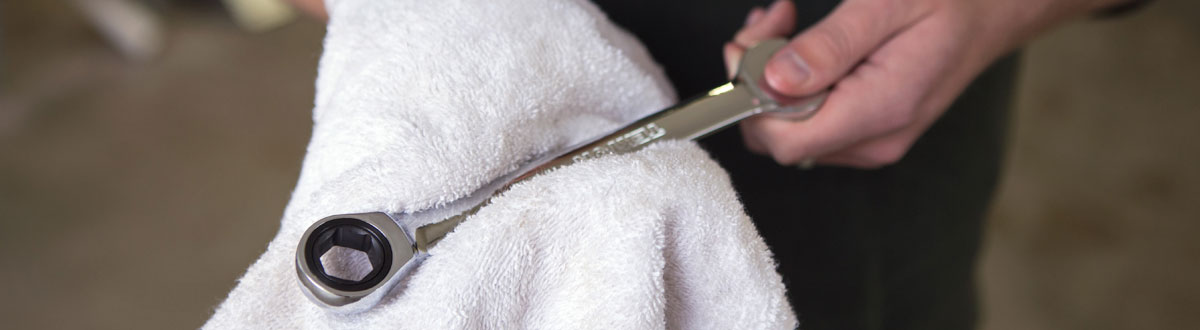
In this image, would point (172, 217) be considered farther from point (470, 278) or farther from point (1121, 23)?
point (1121, 23)

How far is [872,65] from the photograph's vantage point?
1.35 feet

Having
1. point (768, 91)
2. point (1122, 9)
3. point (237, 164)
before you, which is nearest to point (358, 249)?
point (768, 91)

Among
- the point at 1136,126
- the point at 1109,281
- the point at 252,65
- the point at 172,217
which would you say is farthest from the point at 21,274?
the point at 1136,126

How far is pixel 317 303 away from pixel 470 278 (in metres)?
0.04

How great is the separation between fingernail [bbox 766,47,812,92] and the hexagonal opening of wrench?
8.0 inches

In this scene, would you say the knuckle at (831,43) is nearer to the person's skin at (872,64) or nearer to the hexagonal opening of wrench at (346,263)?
the person's skin at (872,64)

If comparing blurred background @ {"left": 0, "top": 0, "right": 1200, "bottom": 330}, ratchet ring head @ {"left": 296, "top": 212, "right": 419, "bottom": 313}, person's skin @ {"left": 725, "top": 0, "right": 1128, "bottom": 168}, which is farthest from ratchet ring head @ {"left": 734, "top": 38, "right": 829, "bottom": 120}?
blurred background @ {"left": 0, "top": 0, "right": 1200, "bottom": 330}

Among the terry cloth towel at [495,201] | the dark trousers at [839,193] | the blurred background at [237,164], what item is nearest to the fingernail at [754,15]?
the dark trousers at [839,193]

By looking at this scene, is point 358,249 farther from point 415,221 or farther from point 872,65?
point 872,65

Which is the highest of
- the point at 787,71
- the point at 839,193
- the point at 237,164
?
the point at 787,71

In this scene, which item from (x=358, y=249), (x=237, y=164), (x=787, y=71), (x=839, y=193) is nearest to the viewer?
(x=358, y=249)

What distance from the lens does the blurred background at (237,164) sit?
1144mm

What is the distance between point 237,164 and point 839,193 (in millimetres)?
1063

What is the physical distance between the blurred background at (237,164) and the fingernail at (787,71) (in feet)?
2.87
